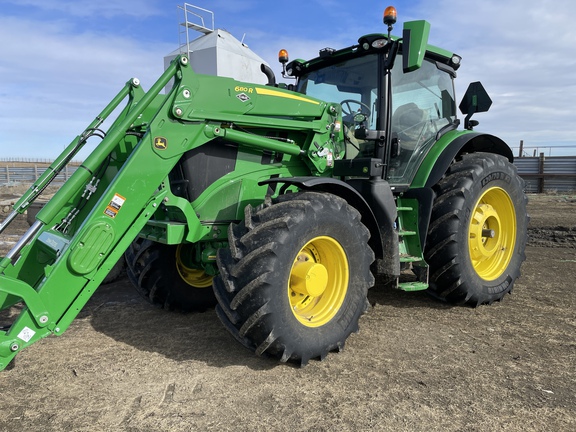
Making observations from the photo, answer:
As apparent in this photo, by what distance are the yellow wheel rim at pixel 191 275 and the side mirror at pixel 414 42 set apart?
267cm

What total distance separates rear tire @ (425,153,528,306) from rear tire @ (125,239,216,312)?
2.33 metres

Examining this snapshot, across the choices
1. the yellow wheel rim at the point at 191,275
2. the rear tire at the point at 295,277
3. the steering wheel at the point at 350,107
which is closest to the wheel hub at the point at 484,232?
the steering wheel at the point at 350,107

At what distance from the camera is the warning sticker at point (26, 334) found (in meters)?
2.62

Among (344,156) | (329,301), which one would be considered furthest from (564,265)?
(329,301)

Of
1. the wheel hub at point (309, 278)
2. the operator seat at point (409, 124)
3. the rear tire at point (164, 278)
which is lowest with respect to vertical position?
the rear tire at point (164, 278)

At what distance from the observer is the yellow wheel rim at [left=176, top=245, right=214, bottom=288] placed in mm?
4402

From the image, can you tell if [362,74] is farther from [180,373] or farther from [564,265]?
[564,265]

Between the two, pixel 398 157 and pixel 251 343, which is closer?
pixel 251 343

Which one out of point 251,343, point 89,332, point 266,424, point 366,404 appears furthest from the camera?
point 89,332

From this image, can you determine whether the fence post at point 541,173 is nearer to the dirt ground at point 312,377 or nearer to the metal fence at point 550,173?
the metal fence at point 550,173

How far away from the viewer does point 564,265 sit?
6.36 m

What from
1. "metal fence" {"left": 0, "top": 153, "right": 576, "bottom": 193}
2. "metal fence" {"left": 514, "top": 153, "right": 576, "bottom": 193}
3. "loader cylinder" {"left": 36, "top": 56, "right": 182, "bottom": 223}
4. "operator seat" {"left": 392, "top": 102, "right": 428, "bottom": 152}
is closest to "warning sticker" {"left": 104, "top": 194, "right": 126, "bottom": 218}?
"loader cylinder" {"left": 36, "top": 56, "right": 182, "bottom": 223}

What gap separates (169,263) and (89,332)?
91cm

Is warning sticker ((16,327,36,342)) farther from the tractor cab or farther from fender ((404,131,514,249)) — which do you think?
fender ((404,131,514,249))
